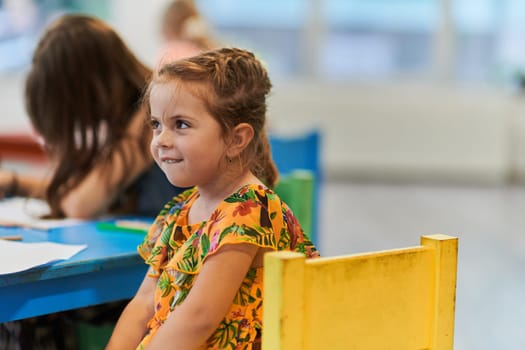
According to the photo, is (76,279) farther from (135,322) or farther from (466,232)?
(466,232)

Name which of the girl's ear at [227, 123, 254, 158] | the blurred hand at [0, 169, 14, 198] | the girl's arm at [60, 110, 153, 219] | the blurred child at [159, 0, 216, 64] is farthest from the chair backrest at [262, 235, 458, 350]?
the blurred child at [159, 0, 216, 64]

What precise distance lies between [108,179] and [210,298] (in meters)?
0.77

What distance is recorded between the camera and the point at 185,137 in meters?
1.06

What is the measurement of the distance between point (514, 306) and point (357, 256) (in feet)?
7.68

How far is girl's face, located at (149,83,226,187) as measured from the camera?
1.06m

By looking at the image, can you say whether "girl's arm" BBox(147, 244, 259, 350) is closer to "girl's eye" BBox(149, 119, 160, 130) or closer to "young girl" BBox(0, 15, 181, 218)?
"girl's eye" BBox(149, 119, 160, 130)

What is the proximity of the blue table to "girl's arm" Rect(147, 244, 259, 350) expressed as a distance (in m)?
0.28

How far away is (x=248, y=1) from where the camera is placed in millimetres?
7051

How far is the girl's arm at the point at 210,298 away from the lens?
98cm

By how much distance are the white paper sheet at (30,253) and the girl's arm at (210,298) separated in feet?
0.94

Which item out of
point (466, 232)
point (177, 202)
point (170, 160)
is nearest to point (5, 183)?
point (177, 202)

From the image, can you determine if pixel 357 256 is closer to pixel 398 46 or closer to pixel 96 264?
pixel 96 264

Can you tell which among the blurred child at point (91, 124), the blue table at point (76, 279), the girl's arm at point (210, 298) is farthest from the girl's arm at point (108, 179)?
the girl's arm at point (210, 298)

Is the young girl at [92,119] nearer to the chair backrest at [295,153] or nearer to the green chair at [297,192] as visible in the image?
the green chair at [297,192]
